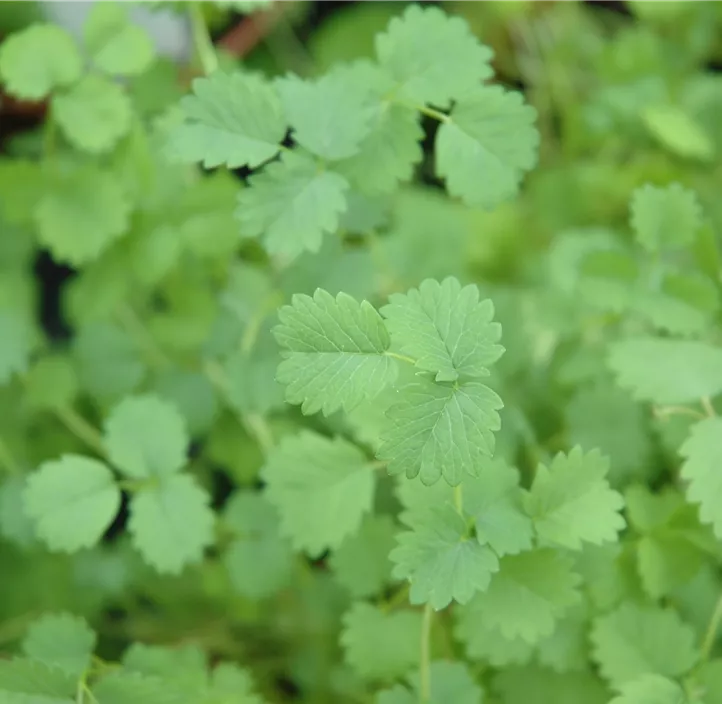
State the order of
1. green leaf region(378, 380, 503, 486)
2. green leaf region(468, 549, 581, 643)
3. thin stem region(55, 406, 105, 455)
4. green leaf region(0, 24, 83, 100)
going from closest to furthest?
green leaf region(378, 380, 503, 486) → green leaf region(468, 549, 581, 643) → green leaf region(0, 24, 83, 100) → thin stem region(55, 406, 105, 455)

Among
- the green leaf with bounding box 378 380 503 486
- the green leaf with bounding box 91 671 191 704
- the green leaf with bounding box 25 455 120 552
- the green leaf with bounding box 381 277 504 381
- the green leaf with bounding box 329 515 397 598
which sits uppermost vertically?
the green leaf with bounding box 381 277 504 381

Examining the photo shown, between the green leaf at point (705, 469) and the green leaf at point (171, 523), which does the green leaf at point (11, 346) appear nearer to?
the green leaf at point (171, 523)

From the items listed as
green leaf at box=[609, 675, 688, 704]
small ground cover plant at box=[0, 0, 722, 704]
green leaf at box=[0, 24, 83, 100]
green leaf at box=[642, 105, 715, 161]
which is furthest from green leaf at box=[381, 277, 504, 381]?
green leaf at box=[642, 105, 715, 161]

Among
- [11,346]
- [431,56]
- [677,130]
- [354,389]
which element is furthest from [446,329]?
[677,130]

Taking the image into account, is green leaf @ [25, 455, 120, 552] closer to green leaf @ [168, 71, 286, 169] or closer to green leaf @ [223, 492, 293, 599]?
green leaf @ [223, 492, 293, 599]

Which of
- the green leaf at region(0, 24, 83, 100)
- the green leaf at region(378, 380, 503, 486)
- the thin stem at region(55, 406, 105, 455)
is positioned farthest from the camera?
the thin stem at region(55, 406, 105, 455)

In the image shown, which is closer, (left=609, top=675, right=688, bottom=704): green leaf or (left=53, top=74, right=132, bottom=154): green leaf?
(left=609, top=675, right=688, bottom=704): green leaf

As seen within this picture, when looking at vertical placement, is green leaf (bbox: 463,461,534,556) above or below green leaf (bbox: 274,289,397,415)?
below
